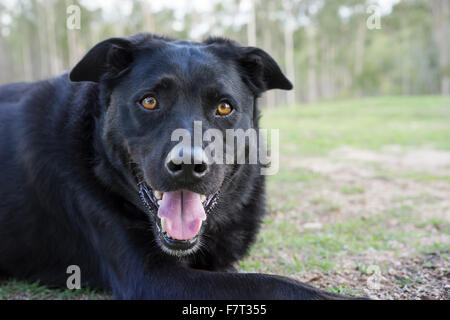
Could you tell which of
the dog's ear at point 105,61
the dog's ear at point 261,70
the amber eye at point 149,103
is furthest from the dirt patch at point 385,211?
the dog's ear at point 105,61

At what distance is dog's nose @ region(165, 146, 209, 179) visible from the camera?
2283mm

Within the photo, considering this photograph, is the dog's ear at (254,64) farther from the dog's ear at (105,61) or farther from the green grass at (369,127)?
the green grass at (369,127)

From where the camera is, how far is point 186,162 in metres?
2.29

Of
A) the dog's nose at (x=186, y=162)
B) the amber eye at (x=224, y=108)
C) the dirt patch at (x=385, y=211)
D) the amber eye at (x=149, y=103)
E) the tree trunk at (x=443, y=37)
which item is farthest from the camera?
the tree trunk at (x=443, y=37)

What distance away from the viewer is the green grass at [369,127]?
32.0ft

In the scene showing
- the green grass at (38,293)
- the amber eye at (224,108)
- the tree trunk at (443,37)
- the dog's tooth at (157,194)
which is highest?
the tree trunk at (443,37)

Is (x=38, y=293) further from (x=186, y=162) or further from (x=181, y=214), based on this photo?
(x=186, y=162)

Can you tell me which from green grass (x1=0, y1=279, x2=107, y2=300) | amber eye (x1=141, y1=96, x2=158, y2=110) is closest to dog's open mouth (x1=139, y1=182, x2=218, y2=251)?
amber eye (x1=141, y1=96, x2=158, y2=110)

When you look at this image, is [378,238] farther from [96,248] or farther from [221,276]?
[96,248]

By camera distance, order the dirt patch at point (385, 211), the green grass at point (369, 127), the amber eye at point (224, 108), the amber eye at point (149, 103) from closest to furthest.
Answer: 1. the amber eye at point (149, 103)
2. the amber eye at point (224, 108)
3. the dirt patch at point (385, 211)
4. the green grass at point (369, 127)

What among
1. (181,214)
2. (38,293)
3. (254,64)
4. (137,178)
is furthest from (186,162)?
(38,293)

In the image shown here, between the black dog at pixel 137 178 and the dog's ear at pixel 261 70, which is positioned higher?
the dog's ear at pixel 261 70

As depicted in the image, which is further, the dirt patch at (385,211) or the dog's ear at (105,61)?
the dirt patch at (385,211)

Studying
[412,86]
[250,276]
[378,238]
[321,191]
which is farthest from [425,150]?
[412,86]
